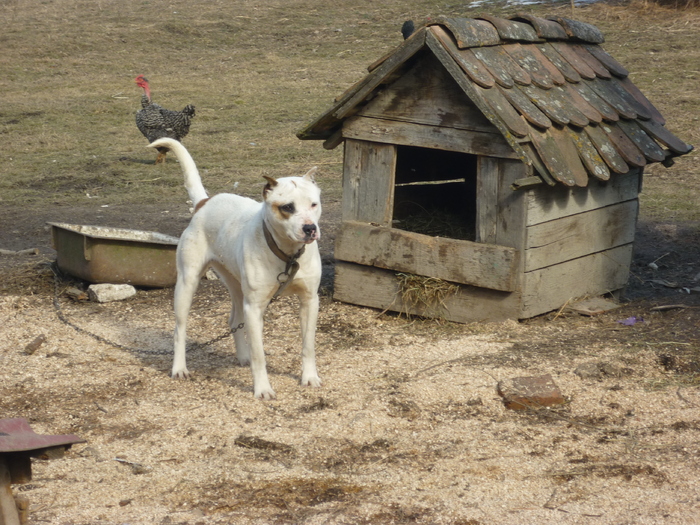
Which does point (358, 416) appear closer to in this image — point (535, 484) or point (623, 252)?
point (535, 484)

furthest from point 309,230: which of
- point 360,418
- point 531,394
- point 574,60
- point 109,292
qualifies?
point 574,60

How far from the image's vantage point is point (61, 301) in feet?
22.2

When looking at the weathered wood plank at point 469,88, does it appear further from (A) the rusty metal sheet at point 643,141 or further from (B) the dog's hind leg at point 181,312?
(B) the dog's hind leg at point 181,312

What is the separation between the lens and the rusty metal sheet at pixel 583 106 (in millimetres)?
6008

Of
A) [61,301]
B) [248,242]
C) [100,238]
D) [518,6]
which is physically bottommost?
[61,301]

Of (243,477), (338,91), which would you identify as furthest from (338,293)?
(338,91)

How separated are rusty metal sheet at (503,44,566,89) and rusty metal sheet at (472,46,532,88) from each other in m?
0.06

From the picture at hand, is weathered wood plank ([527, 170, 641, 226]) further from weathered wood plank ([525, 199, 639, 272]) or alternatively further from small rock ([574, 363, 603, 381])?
small rock ([574, 363, 603, 381])

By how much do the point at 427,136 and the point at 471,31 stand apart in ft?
2.53

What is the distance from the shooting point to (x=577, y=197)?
6.01 metres

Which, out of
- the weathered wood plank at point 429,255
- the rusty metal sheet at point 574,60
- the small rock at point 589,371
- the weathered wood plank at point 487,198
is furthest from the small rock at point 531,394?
the rusty metal sheet at point 574,60

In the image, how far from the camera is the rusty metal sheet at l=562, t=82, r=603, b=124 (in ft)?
19.7

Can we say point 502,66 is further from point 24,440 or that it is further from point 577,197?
point 24,440

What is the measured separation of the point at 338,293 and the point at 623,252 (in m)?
2.20
